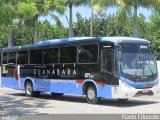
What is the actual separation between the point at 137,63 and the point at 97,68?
5.44ft

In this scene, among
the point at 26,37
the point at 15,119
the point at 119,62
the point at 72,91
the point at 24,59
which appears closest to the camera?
the point at 15,119

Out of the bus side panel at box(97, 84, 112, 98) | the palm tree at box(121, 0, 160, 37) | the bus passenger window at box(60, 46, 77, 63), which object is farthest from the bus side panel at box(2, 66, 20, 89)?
the palm tree at box(121, 0, 160, 37)

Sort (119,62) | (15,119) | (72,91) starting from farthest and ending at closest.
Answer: (72,91)
(119,62)
(15,119)

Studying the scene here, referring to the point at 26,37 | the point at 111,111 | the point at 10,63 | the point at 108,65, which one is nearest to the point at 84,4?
the point at 10,63

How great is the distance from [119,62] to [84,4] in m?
21.0

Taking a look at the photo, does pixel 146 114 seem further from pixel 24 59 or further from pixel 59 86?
pixel 24 59

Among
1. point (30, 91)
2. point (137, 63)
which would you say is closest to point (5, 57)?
point (30, 91)

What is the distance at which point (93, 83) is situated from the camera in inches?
739

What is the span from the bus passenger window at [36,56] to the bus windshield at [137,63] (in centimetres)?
631

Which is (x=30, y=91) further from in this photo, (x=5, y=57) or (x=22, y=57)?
(x=5, y=57)

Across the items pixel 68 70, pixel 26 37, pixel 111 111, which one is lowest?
Answer: pixel 111 111

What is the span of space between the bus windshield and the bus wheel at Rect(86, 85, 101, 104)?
1777 millimetres

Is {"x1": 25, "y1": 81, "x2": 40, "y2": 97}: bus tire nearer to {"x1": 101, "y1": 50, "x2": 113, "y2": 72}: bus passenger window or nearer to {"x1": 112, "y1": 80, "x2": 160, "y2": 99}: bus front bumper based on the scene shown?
{"x1": 101, "y1": 50, "x2": 113, "y2": 72}: bus passenger window

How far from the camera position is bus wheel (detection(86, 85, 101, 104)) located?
1867 centimetres
